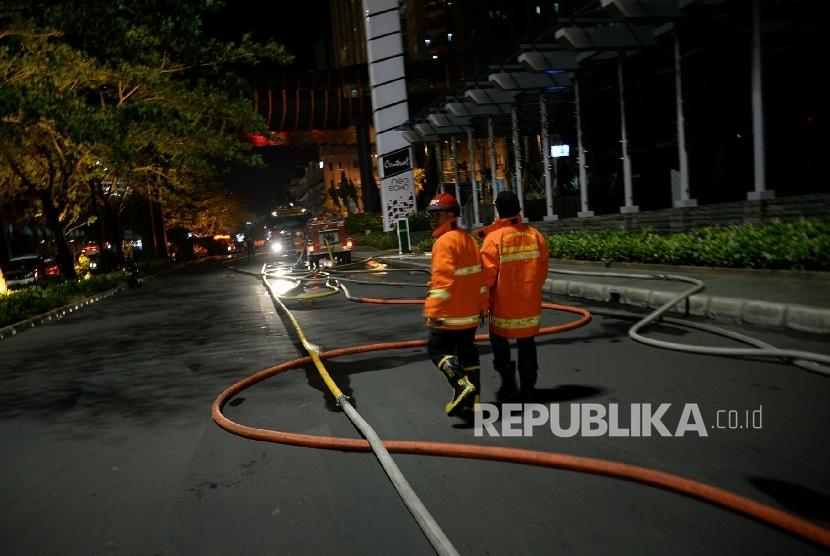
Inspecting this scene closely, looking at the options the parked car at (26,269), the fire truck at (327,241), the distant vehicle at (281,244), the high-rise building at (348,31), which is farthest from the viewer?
the high-rise building at (348,31)

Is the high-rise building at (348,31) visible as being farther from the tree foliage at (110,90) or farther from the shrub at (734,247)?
the shrub at (734,247)

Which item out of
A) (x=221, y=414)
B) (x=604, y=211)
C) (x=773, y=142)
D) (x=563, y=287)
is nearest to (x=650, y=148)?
(x=604, y=211)

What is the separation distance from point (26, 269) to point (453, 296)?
33.7m

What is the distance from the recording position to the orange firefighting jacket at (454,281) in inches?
198

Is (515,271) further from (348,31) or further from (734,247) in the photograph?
(348,31)

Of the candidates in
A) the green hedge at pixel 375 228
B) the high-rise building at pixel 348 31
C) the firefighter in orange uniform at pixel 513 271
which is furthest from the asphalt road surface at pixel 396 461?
the high-rise building at pixel 348 31

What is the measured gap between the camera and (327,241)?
28172mm

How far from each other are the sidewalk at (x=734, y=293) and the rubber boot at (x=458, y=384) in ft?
15.2

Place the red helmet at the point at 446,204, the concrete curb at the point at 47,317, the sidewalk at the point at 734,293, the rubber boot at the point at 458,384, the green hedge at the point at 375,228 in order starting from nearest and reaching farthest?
the rubber boot at the point at 458,384 → the red helmet at the point at 446,204 → the sidewalk at the point at 734,293 → the concrete curb at the point at 47,317 → the green hedge at the point at 375,228

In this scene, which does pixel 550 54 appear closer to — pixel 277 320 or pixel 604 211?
pixel 604 211

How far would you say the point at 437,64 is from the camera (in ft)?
Result: 167

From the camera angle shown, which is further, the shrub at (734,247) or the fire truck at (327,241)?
the fire truck at (327,241)

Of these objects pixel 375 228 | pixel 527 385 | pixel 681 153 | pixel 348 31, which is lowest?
pixel 527 385

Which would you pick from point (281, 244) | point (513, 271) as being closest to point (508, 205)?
point (513, 271)
